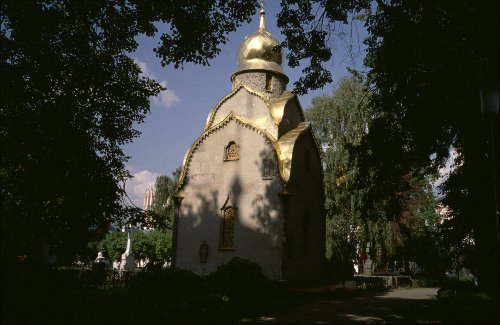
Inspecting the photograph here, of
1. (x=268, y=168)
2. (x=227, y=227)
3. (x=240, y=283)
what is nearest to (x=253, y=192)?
(x=268, y=168)

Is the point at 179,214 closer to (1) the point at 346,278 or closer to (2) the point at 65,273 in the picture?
(2) the point at 65,273

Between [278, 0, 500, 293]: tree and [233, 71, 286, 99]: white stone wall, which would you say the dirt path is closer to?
[278, 0, 500, 293]: tree

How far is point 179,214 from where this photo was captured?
21.7 meters

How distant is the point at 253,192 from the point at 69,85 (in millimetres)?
9905

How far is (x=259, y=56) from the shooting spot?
2475 cm

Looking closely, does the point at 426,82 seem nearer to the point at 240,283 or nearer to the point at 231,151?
the point at 240,283

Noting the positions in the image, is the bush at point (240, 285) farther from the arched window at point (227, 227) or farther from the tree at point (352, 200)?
the tree at point (352, 200)

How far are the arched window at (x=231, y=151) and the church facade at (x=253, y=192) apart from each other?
0.18ft

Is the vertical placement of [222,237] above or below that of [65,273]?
above

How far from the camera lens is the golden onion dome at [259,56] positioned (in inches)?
966

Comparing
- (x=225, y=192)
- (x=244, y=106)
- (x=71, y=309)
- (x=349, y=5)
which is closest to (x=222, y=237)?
(x=225, y=192)

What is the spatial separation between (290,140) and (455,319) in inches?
472

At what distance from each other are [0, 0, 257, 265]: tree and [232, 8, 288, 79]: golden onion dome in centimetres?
1057

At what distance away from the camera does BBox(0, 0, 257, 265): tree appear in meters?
11.3
